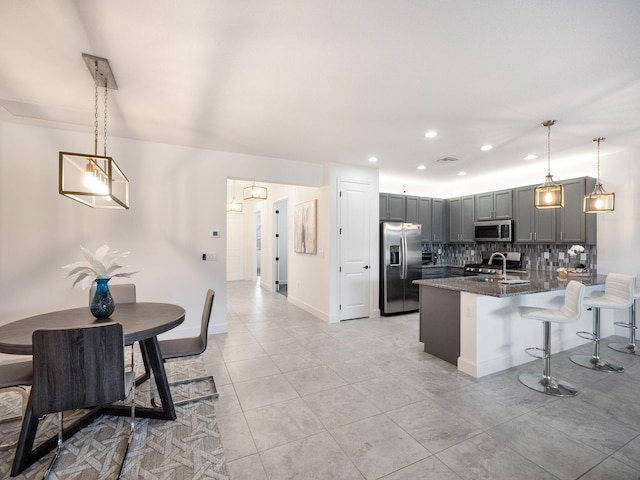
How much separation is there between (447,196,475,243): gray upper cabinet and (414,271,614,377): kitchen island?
2.40m

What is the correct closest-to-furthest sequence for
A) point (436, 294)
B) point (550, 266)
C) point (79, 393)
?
point (79, 393)
point (436, 294)
point (550, 266)

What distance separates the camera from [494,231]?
5.51 metres

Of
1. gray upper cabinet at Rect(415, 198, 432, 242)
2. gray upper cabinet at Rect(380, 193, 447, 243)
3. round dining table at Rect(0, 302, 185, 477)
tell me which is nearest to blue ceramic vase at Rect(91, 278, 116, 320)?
round dining table at Rect(0, 302, 185, 477)

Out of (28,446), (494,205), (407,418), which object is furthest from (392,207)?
(28,446)

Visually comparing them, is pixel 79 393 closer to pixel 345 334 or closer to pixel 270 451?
pixel 270 451

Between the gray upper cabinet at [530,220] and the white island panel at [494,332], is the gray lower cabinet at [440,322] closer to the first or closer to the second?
the white island panel at [494,332]

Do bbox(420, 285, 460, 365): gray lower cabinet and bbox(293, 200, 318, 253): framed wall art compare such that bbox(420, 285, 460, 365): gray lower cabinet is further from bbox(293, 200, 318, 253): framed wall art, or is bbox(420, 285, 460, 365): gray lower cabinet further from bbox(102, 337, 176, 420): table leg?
bbox(102, 337, 176, 420): table leg

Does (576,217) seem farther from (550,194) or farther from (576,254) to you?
(550,194)

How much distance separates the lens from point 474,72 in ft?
7.55

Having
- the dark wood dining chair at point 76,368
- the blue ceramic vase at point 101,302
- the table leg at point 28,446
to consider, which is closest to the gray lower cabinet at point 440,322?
the dark wood dining chair at point 76,368

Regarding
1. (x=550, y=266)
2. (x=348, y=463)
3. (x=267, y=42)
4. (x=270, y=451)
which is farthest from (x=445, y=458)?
(x=550, y=266)

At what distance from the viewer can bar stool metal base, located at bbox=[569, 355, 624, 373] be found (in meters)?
3.13

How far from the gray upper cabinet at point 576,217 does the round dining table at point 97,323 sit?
5288 millimetres

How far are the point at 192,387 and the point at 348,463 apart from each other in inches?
64.3
